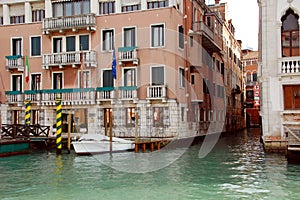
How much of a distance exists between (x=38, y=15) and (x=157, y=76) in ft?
27.4

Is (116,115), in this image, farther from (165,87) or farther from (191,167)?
(191,167)

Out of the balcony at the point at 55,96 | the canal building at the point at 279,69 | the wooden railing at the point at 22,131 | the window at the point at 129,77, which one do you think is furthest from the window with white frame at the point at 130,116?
the canal building at the point at 279,69

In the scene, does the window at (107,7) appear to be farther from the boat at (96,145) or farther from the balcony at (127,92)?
the boat at (96,145)

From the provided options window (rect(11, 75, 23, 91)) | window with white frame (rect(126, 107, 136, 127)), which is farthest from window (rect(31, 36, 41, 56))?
window with white frame (rect(126, 107, 136, 127))

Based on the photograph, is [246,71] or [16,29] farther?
[246,71]

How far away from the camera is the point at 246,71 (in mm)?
48938

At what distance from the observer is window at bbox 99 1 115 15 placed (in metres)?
22.3

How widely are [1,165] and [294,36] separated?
11878 millimetres

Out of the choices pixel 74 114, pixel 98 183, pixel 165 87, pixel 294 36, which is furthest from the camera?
pixel 74 114

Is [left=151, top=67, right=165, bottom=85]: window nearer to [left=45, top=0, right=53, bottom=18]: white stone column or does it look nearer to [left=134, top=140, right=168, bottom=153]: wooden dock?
[left=134, top=140, right=168, bottom=153]: wooden dock

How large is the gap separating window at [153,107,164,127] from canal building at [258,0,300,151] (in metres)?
6.69

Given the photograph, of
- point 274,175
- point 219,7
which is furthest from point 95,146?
point 219,7

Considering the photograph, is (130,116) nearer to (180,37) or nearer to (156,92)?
(156,92)

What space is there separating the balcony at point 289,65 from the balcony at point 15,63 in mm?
14611
